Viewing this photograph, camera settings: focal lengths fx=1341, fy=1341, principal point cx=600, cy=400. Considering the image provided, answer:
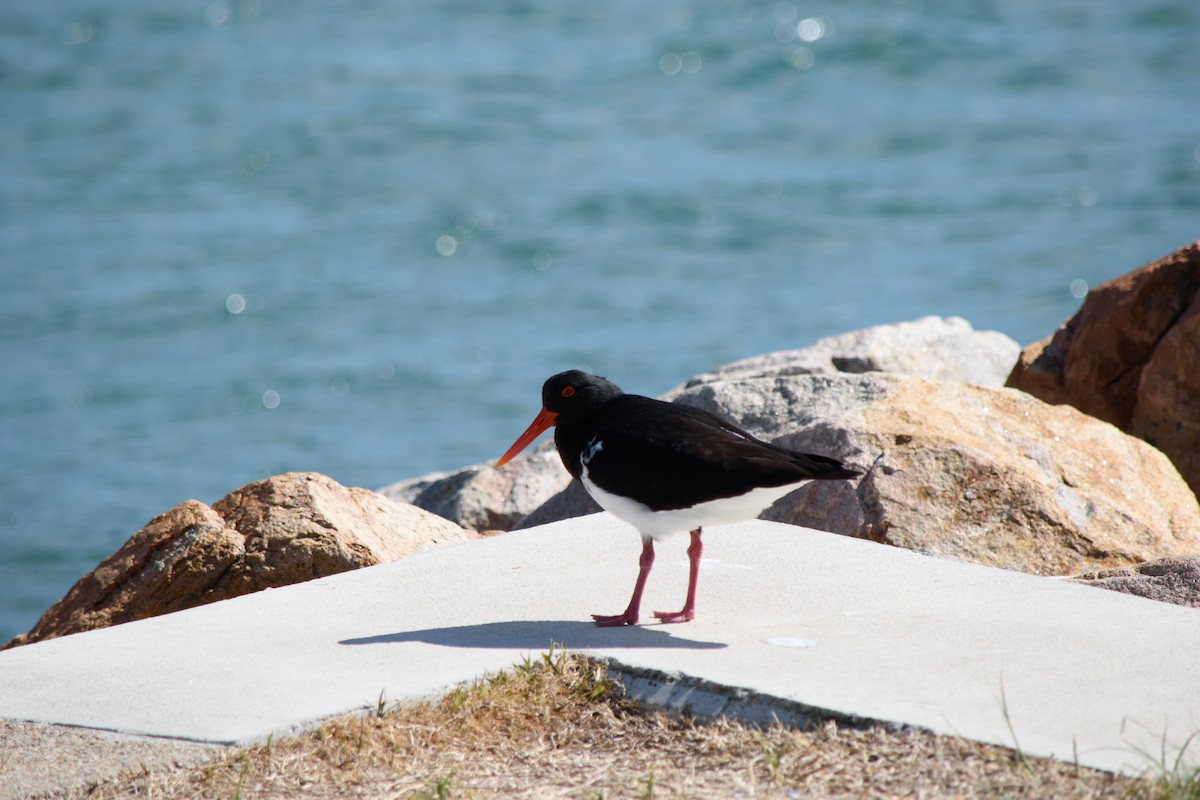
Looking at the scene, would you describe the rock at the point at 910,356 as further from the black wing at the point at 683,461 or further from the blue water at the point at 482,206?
the blue water at the point at 482,206

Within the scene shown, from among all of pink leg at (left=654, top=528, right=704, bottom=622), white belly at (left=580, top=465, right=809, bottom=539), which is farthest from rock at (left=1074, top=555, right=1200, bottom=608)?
pink leg at (left=654, top=528, right=704, bottom=622)

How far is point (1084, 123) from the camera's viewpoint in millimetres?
23203

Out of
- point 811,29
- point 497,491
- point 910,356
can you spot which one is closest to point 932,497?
point 910,356

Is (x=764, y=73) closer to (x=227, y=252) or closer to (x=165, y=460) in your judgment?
(x=227, y=252)

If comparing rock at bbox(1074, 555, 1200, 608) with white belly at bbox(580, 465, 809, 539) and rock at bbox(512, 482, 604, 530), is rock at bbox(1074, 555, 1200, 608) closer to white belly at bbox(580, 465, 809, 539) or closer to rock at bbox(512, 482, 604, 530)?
white belly at bbox(580, 465, 809, 539)

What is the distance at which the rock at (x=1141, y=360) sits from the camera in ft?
24.5

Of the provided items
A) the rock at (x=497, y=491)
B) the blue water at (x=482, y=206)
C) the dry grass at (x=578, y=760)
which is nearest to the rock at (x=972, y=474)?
the rock at (x=497, y=491)

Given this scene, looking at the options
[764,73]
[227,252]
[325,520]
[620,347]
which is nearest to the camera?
[325,520]

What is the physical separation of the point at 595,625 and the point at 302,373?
46.7 feet

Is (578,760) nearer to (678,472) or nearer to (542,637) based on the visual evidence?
(542,637)

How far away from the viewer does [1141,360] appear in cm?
787

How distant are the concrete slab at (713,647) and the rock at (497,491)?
2.53m

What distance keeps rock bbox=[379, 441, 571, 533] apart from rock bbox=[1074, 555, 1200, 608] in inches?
144

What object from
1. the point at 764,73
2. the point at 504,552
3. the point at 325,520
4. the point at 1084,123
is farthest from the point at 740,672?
the point at 764,73
